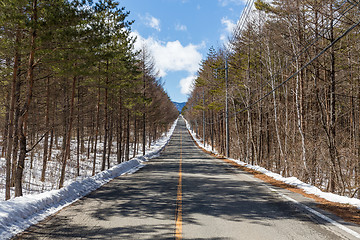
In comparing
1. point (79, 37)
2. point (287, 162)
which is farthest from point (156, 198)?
point (287, 162)

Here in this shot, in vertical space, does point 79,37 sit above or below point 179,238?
above

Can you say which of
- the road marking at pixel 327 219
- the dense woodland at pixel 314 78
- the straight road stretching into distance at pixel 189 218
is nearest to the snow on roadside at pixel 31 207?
the straight road stretching into distance at pixel 189 218

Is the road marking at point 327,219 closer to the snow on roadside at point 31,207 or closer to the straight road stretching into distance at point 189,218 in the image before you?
the straight road stretching into distance at point 189,218

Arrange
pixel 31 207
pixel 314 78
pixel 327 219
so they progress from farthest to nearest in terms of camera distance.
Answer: pixel 314 78 < pixel 31 207 < pixel 327 219

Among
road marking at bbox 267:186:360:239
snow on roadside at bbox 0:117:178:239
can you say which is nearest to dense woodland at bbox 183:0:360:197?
road marking at bbox 267:186:360:239

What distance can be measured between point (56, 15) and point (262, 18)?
1639cm

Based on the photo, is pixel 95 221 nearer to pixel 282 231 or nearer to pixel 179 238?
pixel 179 238

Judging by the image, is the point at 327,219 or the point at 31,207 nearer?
the point at 327,219

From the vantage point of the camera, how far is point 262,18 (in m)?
19.5

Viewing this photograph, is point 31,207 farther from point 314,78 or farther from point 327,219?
point 314,78

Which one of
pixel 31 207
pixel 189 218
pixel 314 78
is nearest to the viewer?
pixel 189 218

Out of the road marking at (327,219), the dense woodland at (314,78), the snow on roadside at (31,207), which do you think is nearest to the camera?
the road marking at (327,219)

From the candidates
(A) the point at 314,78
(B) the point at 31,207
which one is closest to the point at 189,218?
(B) the point at 31,207

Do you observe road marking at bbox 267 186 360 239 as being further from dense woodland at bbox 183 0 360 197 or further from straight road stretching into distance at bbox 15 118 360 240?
dense woodland at bbox 183 0 360 197
